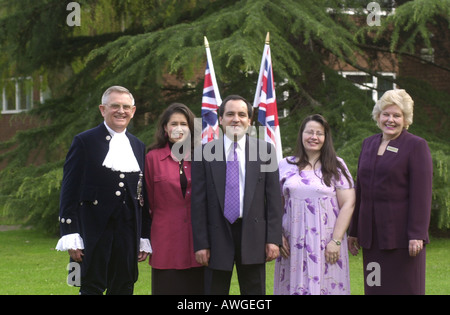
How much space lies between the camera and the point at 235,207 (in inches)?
169

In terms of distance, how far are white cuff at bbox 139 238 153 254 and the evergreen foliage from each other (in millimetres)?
3979

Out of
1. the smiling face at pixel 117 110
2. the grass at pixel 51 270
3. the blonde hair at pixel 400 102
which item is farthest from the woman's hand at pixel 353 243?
the grass at pixel 51 270

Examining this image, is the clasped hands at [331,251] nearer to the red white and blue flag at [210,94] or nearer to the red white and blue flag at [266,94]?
the red white and blue flag at [266,94]

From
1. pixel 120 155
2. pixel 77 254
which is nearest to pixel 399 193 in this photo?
pixel 120 155

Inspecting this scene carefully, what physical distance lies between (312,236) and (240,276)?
0.72 m

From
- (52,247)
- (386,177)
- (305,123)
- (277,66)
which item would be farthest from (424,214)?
(52,247)

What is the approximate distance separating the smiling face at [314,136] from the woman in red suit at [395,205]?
0.38 m

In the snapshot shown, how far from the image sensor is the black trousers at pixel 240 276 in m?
4.29

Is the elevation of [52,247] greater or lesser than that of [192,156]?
lesser

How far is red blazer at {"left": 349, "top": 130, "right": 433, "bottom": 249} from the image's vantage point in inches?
173

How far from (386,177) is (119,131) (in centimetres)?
199

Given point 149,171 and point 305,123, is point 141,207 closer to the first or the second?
point 149,171

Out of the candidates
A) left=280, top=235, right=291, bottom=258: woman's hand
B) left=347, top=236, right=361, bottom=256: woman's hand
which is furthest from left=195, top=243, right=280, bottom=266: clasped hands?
left=347, top=236, right=361, bottom=256: woman's hand

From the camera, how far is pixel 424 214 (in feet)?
14.5
